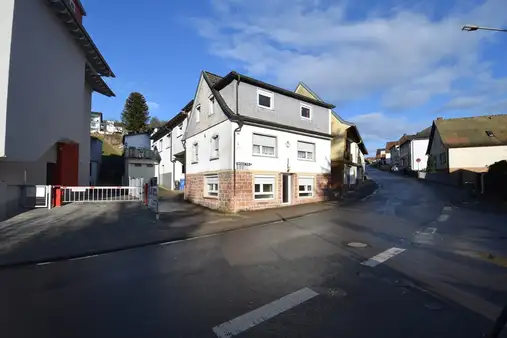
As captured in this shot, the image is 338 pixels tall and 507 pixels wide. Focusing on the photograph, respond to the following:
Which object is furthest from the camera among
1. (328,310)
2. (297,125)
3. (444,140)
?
(444,140)

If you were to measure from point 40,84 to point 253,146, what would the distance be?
11018 millimetres

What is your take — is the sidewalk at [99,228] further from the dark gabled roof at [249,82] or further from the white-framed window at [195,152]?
the dark gabled roof at [249,82]

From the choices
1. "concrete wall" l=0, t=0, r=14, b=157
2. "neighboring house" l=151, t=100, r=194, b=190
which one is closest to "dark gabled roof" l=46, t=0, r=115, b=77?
"concrete wall" l=0, t=0, r=14, b=157

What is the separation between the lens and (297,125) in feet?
73.9

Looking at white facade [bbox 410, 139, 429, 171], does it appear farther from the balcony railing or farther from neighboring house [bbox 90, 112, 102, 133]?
neighboring house [bbox 90, 112, 102, 133]

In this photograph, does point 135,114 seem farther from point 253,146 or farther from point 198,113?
point 253,146

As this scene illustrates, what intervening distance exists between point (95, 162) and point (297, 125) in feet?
84.0

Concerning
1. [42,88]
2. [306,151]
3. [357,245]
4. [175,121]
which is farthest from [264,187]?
[175,121]

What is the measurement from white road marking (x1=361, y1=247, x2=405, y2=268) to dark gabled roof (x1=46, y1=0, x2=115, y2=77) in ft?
57.1

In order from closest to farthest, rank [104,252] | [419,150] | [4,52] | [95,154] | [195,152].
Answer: [104,252] → [4,52] → [195,152] → [95,154] → [419,150]

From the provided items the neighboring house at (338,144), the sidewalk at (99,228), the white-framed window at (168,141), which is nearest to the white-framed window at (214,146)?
the sidewalk at (99,228)

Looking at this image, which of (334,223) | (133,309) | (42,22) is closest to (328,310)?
(133,309)

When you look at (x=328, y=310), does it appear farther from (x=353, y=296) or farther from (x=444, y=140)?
(x=444, y=140)

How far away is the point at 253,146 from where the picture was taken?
1950 centimetres
